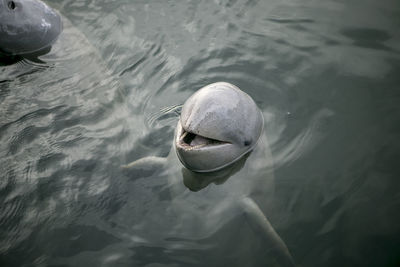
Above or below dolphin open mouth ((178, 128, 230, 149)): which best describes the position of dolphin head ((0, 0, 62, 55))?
above

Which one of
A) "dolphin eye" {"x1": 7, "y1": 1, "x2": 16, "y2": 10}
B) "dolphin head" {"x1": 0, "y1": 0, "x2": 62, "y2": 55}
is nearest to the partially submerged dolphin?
"dolphin head" {"x1": 0, "y1": 0, "x2": 62, "y2": 55}

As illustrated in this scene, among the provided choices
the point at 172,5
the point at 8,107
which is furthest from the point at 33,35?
the point at 172,5

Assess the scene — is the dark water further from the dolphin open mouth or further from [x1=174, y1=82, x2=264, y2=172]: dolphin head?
the dolphin open mouth

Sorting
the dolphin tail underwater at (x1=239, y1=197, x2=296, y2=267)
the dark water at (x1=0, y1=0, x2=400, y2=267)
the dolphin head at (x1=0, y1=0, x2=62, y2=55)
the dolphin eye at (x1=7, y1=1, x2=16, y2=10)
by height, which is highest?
the dolphin eye at (x1=7, y1=1, x2=16, y2=10)

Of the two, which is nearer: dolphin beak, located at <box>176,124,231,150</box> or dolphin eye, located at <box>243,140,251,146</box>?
dolphin beak, located at <box>176,124,231,150</box>

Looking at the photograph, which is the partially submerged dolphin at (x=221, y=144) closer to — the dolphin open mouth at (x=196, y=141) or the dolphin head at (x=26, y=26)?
the dolphin open mouth at (x=196, y=141)

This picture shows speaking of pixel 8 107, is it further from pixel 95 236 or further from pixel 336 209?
pixel 336 209

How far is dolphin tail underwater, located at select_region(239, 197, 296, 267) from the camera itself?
163 inches

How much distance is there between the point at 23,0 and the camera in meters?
6.48

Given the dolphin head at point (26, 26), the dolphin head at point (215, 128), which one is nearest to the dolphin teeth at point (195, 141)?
the dolphin head at point (215, 128)

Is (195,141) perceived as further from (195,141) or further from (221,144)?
(221,144)

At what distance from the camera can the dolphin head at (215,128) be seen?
4.18 meters

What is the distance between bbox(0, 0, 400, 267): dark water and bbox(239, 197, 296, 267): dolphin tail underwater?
0.28 feet

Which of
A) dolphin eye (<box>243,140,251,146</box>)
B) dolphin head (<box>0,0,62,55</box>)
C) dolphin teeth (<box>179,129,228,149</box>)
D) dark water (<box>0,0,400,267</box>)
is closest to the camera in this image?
dark water (<box>0,0,400,267</box>)
